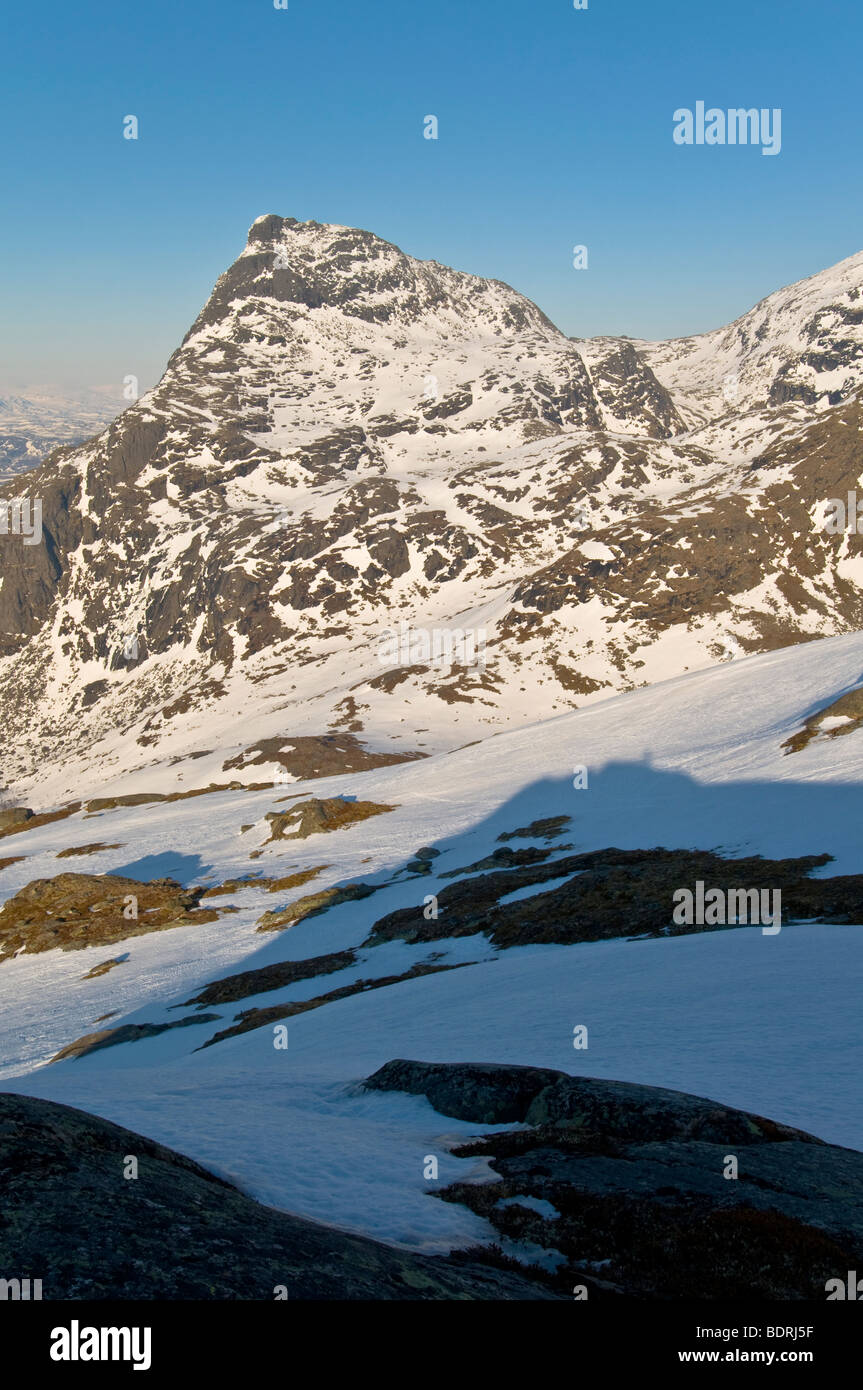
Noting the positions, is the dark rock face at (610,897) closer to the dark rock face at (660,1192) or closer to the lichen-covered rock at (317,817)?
the dark rock face at (660,1192)

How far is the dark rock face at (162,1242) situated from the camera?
8227 mm

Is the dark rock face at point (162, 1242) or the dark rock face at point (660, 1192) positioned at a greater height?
the dark rock face at point (162, 1242)

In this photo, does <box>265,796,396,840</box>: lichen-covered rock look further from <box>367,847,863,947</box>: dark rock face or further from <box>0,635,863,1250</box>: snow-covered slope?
<box>367,847,863,947</box>: dark rock face

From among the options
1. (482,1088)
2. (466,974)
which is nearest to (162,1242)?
(482,1088)

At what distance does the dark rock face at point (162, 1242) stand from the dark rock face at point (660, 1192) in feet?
4.70

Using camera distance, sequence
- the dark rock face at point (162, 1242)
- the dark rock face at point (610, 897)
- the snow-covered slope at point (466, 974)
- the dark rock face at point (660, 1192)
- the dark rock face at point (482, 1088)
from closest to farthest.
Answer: the dark rock face at point (162, 1242)
the dark rock face at point (660, 1192)
the snow-covered slope at point (466, 974)
the dark rock face at point (482, 1088)
the dark rock face at point (610, 897)

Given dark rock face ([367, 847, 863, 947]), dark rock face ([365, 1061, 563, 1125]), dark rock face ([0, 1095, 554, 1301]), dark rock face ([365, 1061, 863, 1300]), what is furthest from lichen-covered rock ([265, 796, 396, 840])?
dark rock face ([0, 1095, 554, 1301])

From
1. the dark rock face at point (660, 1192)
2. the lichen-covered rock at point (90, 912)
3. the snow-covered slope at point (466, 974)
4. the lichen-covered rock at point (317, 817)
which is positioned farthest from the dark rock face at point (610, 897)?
the lichen-covered rock at point (317, 817)

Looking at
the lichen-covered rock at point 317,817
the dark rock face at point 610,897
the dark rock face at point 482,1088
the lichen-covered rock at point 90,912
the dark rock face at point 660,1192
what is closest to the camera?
the dark rock face at point 660,1192

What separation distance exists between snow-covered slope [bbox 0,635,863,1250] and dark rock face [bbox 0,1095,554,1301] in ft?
6.08

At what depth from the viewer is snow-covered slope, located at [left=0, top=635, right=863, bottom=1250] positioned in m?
16.3

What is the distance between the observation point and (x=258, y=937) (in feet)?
168

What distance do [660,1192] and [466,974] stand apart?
2153cm

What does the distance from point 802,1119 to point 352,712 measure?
5842 inches
